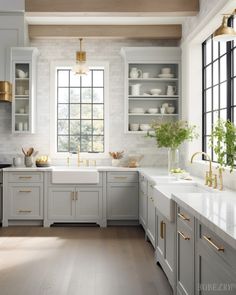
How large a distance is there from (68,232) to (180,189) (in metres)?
2.26

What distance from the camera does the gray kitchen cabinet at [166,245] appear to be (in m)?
3.66

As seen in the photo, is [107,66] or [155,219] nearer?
[155,219]

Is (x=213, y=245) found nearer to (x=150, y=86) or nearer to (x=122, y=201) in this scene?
(x=122, y=201)

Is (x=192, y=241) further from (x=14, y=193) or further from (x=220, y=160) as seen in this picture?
(x=14, y=193)

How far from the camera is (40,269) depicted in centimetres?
441

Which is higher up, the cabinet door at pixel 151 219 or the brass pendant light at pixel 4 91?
the brass pendant light at pixel 4 91

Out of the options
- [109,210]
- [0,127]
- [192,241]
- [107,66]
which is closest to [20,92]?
[0,127]

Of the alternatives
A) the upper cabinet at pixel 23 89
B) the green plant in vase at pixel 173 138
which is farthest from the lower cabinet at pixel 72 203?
the green plant in vase at pixel 173 138

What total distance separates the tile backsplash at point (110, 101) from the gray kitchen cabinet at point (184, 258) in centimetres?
416

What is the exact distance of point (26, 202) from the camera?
6.71 m

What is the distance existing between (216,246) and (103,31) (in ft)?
17.7

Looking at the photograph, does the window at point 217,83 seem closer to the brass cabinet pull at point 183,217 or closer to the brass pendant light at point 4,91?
the brass cabinet pull at point 183,217

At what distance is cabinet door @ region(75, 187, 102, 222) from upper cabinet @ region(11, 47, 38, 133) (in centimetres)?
138

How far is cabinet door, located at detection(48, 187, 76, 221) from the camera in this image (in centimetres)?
670
